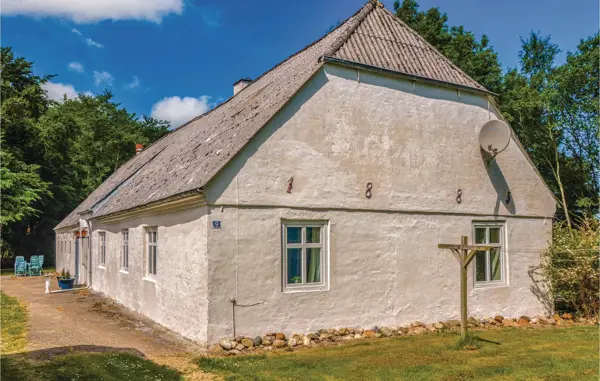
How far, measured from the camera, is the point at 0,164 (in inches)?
1147

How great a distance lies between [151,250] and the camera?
13.2 metres

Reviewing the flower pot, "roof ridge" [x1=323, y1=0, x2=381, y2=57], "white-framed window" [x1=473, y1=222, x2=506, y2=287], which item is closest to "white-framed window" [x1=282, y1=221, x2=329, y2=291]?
"roof ridge" [x1=323, y1=0, x2=381, y2=57]

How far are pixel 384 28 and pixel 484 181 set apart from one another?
16.7 feet

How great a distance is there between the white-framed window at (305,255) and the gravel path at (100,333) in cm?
240

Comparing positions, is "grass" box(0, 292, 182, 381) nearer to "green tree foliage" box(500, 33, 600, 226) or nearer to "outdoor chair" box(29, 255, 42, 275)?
"outdoor chair" box(29, 255, 42, 275)

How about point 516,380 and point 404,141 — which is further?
point 404,141

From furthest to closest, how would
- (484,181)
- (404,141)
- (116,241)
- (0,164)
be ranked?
(0,164) < (116,241) < (484,181) < (404,141)

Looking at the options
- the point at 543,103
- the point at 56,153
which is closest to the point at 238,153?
the point at 543,103

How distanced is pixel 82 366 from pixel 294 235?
469 centimetres

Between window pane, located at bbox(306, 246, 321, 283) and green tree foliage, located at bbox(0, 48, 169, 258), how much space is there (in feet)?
77.1

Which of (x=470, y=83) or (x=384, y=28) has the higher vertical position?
(x=384, y=28)

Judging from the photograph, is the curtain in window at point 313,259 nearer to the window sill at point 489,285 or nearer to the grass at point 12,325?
the window sill at point 489,285

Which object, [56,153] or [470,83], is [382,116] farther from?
[56,153]

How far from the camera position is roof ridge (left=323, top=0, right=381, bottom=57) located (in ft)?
37.9
